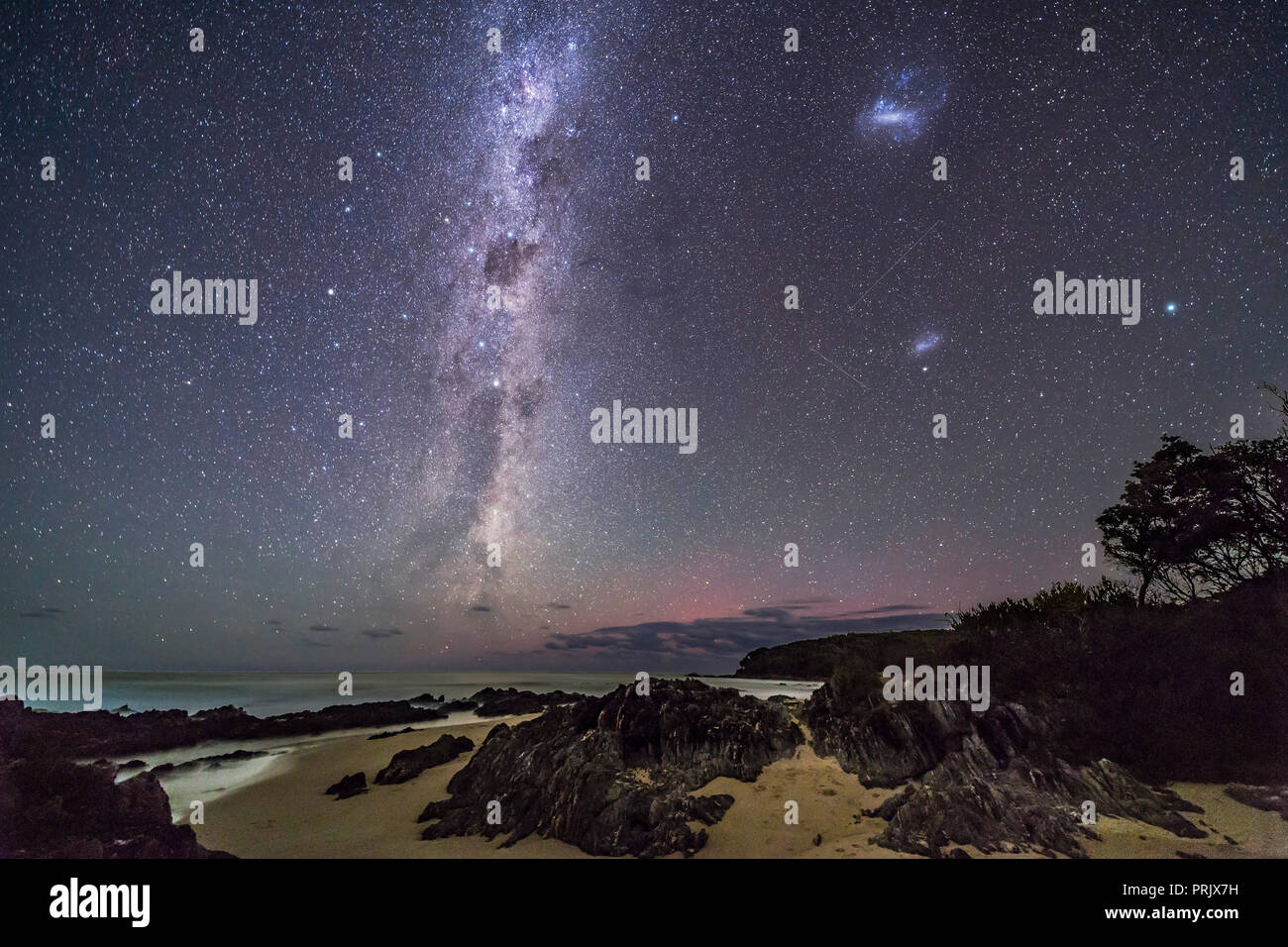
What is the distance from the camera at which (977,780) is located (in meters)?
5.50

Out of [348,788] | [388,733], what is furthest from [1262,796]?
[388,733]

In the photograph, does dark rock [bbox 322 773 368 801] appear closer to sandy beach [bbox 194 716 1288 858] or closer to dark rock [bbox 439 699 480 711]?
sandy beach [bbox 194 716 1288 858]

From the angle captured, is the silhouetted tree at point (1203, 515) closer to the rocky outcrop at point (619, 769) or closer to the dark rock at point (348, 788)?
the rocky outcrop at point (619, 769)

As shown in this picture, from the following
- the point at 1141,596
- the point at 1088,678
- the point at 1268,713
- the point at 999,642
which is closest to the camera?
the point at 1268,713

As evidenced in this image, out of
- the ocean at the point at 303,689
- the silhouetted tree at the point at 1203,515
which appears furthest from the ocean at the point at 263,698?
the silhouetted tree at the point at 1203,515

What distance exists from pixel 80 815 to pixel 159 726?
4.23 meters

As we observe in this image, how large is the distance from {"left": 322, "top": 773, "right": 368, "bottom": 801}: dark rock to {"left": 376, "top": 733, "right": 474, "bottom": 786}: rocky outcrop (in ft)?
0.67

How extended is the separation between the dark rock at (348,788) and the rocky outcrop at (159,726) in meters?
3.06
